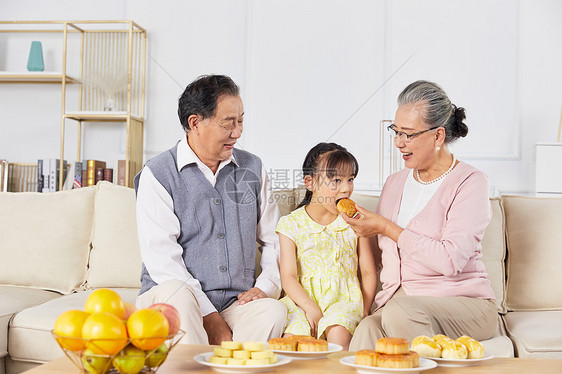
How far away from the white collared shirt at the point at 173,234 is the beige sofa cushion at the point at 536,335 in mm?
795

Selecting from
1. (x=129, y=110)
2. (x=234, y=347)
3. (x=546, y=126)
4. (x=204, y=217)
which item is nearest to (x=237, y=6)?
(x=129, y=110)

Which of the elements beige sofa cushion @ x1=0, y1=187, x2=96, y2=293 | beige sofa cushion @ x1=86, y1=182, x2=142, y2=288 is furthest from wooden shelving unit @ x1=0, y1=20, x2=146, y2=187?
beige sofa cushion @ x1=86, y1=182, x2=142, y2=288

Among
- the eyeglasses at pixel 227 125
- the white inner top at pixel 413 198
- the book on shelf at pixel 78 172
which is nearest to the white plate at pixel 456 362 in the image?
the white inner top at pixel 413 198

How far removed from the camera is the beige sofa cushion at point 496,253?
Result: 7.38 feet

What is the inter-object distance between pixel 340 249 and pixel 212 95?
71cm

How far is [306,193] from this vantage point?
2.35m

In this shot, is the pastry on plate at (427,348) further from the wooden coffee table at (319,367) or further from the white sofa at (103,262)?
the white sofa at (103,262)

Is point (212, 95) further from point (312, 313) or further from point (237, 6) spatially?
point (237, 6)

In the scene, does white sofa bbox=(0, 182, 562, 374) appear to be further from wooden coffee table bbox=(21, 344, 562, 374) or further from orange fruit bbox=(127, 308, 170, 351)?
orange fruit bbox=(127, 308, 170, 351)

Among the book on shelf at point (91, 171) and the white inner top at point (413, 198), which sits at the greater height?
the book on shelf at point (91, 171)

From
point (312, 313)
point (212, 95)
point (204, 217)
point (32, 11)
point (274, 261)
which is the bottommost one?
point (312, 313)

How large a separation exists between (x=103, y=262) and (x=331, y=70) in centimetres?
238

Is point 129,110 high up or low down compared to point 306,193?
up

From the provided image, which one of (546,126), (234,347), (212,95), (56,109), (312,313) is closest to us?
(234,347)
